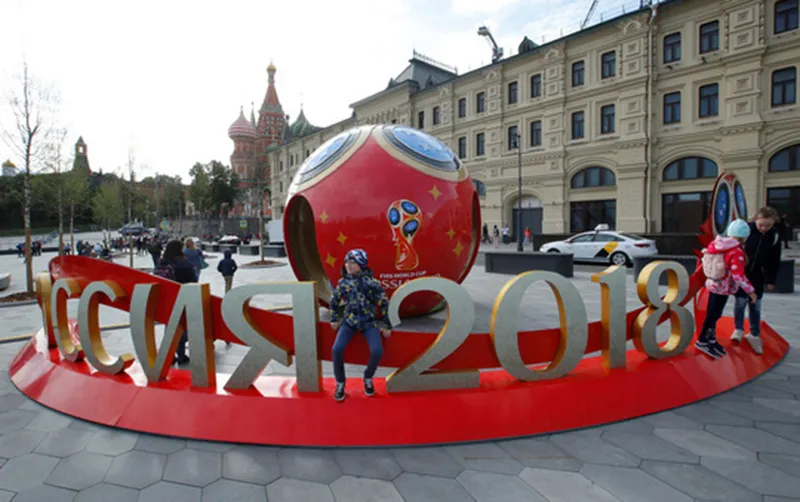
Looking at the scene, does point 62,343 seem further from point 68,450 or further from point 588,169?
point 588,169

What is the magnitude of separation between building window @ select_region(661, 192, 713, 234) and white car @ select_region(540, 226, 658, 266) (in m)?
11.0

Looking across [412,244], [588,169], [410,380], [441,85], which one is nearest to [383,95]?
[441,85]

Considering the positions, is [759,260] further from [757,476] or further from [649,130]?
[649,130]

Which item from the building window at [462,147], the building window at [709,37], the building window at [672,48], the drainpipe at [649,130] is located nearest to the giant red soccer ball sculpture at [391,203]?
the drainpipe at [649,130]

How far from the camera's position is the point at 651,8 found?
27000mm

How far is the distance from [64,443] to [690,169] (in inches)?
1218

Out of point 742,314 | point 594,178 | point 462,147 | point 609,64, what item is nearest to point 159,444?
point 742,314

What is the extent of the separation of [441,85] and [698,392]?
38.2 metres

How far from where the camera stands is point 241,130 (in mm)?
82375

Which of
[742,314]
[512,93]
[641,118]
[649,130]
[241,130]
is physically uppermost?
[241,130]

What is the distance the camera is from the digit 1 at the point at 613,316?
177 inches

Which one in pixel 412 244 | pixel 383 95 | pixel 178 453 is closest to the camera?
pixel 178 453

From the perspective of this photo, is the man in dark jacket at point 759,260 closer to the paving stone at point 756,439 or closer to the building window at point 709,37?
the paving stone at point 756,439

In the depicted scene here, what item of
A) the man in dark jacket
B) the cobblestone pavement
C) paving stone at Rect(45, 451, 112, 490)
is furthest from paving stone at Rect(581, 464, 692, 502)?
paving stone at Rect(45, 451, 112, 490)
